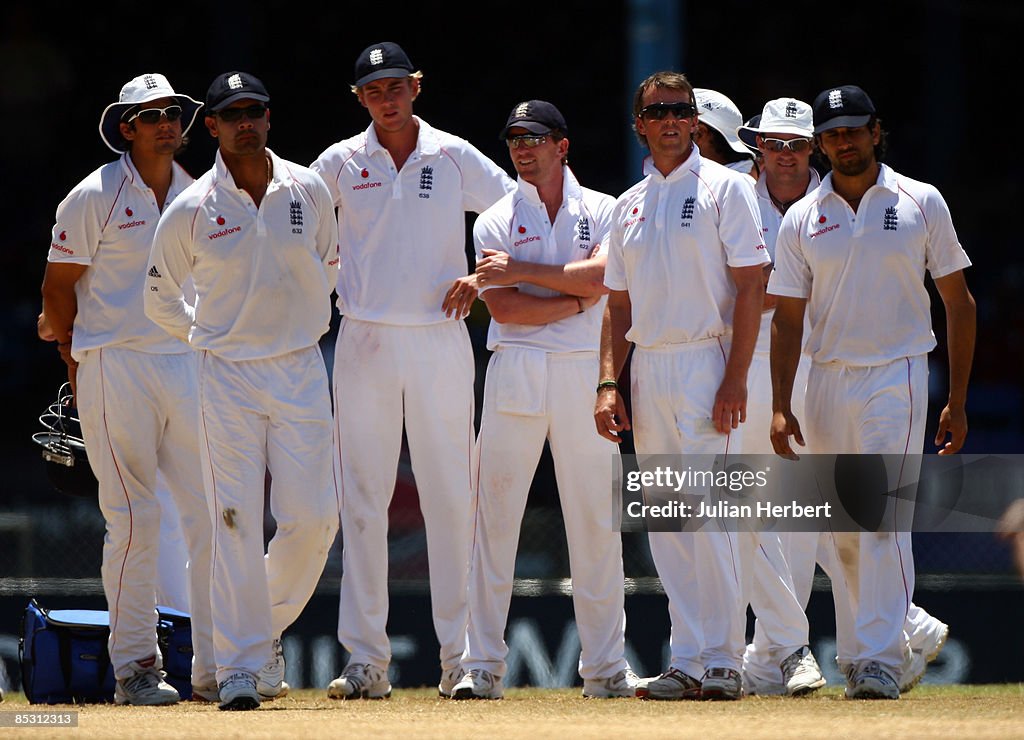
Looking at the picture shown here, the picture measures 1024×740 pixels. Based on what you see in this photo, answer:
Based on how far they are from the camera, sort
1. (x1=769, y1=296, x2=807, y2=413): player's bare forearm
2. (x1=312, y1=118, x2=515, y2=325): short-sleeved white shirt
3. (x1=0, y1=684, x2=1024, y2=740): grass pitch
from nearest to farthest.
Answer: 1. (x1=0, y1=684, x2=1024, y2=740): grass pitch
2. (x1=769, y1=296, x2=807, y2=413): player's bare forearm
3. (x1=312, y1=118, x2=515, y2=325): short-sleeved white shirt

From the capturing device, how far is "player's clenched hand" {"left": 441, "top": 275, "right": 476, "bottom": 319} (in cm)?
677

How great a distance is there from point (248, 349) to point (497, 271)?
1037 mm

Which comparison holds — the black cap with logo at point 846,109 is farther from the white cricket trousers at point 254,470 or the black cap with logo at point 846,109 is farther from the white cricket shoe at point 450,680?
the white cricket shoe at point 450,680

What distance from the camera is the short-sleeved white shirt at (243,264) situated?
245 inches

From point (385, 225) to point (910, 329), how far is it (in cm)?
207

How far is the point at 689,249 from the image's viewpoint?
6.21 m

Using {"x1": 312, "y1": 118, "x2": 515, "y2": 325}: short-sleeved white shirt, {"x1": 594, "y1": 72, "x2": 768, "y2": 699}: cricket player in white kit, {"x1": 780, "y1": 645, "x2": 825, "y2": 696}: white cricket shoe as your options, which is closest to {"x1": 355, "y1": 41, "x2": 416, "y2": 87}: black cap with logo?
{"x1": 312, "y1": 118, "x2": 515, "y2": 325}: short-sleeved white shirt

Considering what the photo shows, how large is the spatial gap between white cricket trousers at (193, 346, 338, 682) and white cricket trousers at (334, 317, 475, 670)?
1.58 feet

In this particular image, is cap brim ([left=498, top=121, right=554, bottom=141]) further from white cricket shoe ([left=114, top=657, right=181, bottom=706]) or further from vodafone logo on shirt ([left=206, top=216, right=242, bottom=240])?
white cricket shoe ([left=114, top=657, right=181, bottom=706])

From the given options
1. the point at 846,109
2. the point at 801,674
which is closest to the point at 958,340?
the point at 846,109

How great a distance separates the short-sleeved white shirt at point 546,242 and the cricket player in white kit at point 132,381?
1.24 m

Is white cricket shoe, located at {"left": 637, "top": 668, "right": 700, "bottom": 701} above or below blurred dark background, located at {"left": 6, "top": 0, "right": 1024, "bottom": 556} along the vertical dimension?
below

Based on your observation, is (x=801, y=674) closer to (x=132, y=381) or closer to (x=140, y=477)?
(x=140, y=477)

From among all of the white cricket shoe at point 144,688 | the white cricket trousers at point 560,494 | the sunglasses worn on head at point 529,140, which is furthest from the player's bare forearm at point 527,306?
the white cricket shoe at point 144,688
